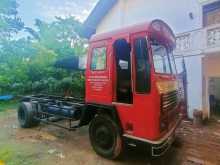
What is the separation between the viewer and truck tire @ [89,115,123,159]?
4469mm

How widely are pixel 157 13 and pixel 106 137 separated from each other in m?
8.15

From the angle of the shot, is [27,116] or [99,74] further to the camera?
[27,116]

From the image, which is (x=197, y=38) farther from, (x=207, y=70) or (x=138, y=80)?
(x=138, y=80)

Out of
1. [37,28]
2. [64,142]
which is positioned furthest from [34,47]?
[64,142]

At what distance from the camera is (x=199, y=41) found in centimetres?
880

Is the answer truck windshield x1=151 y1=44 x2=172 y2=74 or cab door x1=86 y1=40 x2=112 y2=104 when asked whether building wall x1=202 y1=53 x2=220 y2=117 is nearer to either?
truck windshield x1=151 y1=44 x2=172 y2=74

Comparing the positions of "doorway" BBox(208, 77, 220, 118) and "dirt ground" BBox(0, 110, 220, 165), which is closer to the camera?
"dirt ground" BBox(0, 110, 220, 165)

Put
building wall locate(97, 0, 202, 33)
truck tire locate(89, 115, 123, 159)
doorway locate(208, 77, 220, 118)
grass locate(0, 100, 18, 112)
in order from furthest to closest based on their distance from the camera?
1. grass locate(0, 100, 18, 112)
2. doorway locate(208, 77, 220, 118)
3. building wall locate(97, 0, 202, 33)
4. truck tire locate(89, 115, 123, 159)

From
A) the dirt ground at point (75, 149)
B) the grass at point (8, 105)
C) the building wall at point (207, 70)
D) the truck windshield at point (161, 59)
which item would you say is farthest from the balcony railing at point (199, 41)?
the grass at point (8, 105)

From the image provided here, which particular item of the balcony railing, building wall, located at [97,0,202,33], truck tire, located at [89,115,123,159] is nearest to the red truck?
truck tire, located at [89,115,123,159]

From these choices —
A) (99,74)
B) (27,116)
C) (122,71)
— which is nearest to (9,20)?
(27,116)

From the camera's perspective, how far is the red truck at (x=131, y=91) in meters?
3.84

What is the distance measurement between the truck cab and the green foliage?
645cm

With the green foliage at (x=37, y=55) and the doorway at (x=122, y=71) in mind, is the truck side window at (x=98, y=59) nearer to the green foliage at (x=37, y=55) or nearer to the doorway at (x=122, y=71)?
the doorway at (x=122, y=71)
